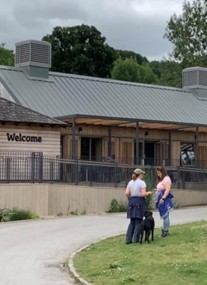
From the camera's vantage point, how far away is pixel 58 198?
1038 inches

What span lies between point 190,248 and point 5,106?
701 inches

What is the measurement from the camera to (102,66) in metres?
72.6

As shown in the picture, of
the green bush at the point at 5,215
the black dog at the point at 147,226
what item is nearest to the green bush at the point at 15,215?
the green bush at the point at 5,215

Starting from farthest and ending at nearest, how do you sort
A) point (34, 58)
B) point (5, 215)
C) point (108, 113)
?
point (34, 58)
point (108, 113)
point (5, 215)

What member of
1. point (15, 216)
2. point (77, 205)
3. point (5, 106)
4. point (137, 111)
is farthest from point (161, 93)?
point (15, 216)

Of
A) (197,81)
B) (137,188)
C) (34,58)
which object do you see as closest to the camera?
(137,188)

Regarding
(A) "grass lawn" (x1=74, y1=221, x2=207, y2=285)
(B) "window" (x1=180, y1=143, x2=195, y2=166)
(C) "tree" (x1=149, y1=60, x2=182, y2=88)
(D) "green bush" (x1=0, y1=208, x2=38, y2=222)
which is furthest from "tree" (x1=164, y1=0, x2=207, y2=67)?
(A) "grass lawn" (x1=74, y1=221, x2=207, y2=285)

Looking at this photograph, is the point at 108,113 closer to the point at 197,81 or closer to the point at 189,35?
the point at 197,81

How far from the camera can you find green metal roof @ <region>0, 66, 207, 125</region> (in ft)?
114

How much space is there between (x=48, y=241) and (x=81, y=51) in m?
54.9

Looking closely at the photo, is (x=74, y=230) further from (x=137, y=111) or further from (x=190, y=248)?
(x=137, y=111)

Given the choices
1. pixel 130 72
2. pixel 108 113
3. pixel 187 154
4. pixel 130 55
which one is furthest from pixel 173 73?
pixel 130 55

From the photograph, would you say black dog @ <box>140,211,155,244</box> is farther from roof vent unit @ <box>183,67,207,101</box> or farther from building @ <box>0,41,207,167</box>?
roof vent unit @ <box>183,67,207,101</box>

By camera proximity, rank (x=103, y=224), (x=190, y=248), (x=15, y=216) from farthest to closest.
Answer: (x=15, y=216)
(x=103, y=224)
(x=190, y=248)
